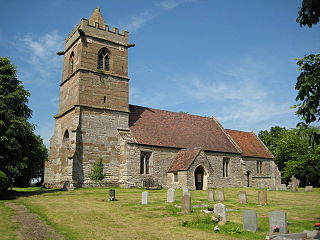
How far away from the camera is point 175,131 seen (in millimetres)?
33781

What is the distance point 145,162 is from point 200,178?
568 cm

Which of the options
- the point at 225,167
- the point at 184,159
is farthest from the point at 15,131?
the point at 225,167

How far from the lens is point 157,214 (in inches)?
577

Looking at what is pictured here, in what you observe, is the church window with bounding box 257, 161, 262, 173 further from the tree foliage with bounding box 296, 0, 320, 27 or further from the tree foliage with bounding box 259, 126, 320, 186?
the tree foliage with bounding box 296, 0, 320, 27

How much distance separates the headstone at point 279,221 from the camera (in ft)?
33.2

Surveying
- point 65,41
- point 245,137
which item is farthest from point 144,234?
point 245,137

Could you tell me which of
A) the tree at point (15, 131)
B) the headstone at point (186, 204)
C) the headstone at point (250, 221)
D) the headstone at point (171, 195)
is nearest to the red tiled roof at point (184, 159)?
the headstone at point (171, 195)

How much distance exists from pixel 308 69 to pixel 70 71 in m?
27.9

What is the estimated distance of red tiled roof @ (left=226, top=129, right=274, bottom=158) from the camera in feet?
126

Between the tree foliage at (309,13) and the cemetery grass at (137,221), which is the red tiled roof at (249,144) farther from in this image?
the tree foliage at (309,13)

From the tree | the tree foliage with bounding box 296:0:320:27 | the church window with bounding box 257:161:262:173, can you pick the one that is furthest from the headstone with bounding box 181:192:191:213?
the church window with bounding box 257:161:262:173

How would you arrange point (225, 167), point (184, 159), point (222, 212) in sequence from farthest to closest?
1. point (225, 167)
2. point (184, 159)
3. point (222, 212)

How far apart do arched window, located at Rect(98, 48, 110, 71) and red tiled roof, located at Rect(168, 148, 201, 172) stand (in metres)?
11.5

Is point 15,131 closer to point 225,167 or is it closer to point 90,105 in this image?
point 90,105
